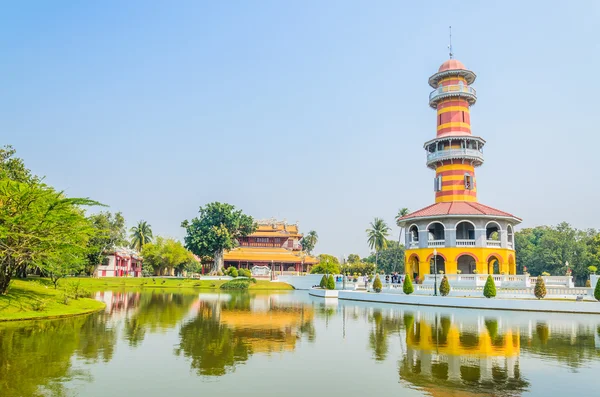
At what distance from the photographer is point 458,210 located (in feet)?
145

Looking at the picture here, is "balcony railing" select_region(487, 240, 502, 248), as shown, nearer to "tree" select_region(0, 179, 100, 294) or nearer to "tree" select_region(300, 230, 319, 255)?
"tree" select_region(0, 179, 100, 294)

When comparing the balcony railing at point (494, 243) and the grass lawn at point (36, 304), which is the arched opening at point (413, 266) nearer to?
the balcony railing at point (494, 243)

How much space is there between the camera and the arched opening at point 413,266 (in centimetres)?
4834

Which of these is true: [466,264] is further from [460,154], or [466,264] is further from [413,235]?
[460,154]

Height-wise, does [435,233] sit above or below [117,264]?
above

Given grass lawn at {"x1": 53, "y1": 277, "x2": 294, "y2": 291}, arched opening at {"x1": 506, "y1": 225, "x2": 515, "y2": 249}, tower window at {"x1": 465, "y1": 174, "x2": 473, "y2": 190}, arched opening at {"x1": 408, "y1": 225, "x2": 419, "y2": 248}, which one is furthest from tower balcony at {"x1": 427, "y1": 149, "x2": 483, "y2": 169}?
grass lawn at {"x1": 53, "y1": 277, "x2": 294, "y2": 291}

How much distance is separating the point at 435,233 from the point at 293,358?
39.0 metres

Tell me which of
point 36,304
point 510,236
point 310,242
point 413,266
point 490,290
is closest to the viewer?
point 36,304

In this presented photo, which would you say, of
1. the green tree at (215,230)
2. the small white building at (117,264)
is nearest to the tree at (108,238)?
the small white building at (117,264)

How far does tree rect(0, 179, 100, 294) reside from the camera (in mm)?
22391

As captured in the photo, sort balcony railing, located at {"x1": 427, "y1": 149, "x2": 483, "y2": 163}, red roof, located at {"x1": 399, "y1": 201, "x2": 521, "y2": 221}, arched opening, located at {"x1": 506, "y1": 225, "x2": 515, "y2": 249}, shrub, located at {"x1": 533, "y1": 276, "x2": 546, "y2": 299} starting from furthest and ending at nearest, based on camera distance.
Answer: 1. balcony railing, located at {"x1": 427, "y1": 149, "x2": 483, "y2": 163}
2. arched opening, located at {"x1": 506, "y1": 225, "x2": 515, "y2": 249}
3. red roof, located at {"x1": 399, "y1": 201, "x2": 521, "y2": 221}
4. shrub, located at {"x1": 533, "y1": 276, "x2": 546, "y2": 299}

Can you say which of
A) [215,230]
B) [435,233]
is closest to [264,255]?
[215,230]

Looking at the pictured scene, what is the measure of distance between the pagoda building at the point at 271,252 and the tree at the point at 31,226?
53881 millimetres

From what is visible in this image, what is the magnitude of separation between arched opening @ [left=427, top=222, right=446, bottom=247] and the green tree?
3540 centimetres
